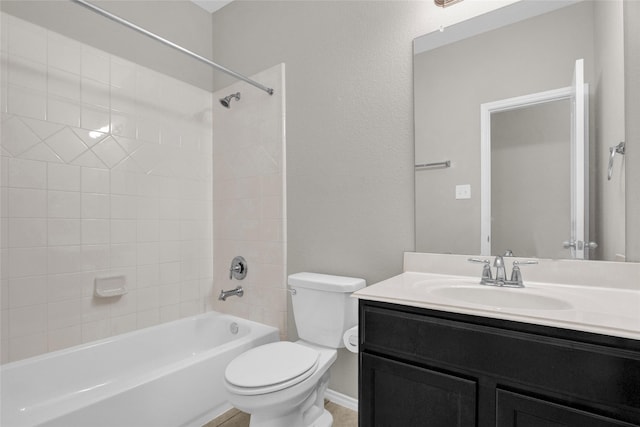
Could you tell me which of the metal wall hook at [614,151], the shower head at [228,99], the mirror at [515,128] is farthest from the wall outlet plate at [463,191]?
the shower head at [228,99]

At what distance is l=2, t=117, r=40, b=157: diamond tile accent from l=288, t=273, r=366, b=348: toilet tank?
4.84ft

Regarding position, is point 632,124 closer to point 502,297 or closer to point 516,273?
point 516,273

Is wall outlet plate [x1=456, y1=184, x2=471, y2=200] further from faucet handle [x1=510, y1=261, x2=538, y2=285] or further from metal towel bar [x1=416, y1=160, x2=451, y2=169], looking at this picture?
faucet handle [x1=510, y1=261, x2=538, y2=285]

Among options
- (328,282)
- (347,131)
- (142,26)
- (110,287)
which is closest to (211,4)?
(142,26)

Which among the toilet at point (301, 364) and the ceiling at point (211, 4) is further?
the ceiling at point (211, 4)

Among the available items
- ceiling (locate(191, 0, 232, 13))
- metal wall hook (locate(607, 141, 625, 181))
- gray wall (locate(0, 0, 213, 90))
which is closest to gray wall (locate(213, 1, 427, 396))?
ceiling (locate(191, 0, 232, 13))

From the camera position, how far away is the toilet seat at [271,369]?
4.20 feet

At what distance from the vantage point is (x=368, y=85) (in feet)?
5.77

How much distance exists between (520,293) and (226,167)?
1.98 meters

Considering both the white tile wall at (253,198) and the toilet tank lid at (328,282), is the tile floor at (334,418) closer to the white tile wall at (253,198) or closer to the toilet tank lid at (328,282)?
the white tile wall at (253,198)

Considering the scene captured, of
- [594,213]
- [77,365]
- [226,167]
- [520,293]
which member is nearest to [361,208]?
[520,293]

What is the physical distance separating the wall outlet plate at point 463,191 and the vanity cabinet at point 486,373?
2.17 feet

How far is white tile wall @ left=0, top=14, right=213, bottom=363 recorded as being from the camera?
1.62m

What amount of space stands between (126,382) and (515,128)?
77.6 inches
